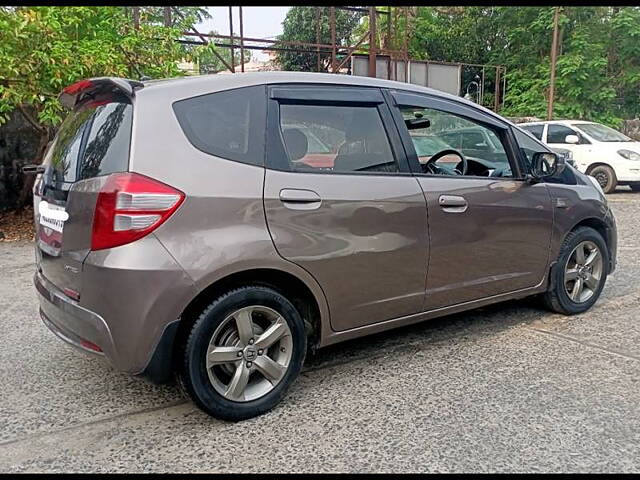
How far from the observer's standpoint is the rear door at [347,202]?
2904 millimetres

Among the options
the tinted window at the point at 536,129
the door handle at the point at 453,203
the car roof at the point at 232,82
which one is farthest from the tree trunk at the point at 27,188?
the tinted window at the point at 536,129

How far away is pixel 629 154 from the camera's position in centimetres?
1169

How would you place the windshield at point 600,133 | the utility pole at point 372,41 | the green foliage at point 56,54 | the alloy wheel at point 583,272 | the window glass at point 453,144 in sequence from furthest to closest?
the utility pole at point 372,41 < the windshield at point 600,133 < the green foliage at point 56,54 < the alloy wheel at point 583,272 < the window glass at point 453,144

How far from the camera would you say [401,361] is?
3.57 m

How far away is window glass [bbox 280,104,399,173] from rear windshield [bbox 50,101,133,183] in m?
0.82

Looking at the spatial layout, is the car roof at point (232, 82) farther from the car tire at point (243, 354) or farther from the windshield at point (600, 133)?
the windshield at point (600, 133)

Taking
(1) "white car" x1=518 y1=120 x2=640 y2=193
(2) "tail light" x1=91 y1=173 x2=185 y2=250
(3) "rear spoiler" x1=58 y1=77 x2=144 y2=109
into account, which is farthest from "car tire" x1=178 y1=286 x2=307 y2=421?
(1) "white car" x1=518 y1=120 x2=640 y2=193

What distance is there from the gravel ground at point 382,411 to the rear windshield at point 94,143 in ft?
3.24

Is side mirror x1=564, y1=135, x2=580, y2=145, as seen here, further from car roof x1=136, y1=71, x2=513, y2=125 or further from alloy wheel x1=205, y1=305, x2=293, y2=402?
alloy wheel x1=205, y1=305, x2=293, y2=402

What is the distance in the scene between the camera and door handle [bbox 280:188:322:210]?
2861 millimetres

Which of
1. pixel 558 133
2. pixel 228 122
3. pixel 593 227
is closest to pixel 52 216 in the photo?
pixel 228 122
